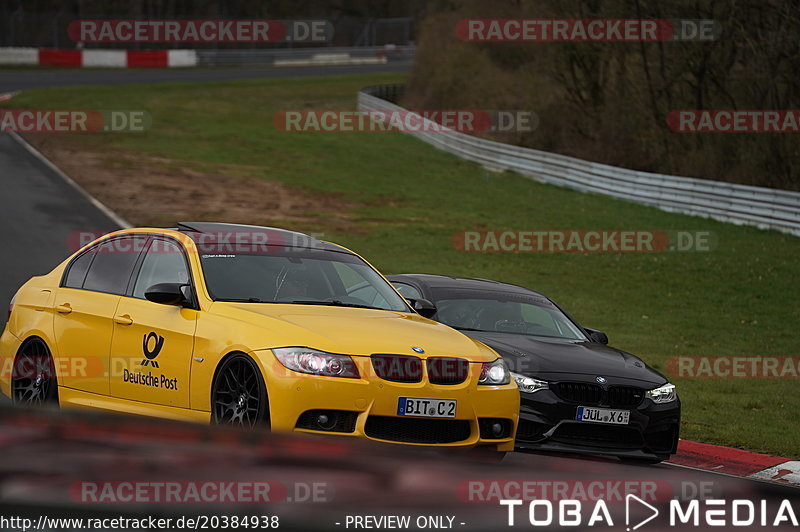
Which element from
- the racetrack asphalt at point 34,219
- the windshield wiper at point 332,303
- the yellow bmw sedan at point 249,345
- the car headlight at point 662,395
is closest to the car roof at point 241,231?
the yellow bmw sedan at point 249,345

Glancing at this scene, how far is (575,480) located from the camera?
197 centimetres

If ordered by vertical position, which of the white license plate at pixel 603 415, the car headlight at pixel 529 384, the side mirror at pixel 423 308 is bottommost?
the white license plate at pixel 603 415

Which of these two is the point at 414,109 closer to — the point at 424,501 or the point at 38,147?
the point at 38,147

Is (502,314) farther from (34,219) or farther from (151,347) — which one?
(34,219)

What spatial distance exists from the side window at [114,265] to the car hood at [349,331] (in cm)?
116

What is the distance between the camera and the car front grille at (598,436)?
8.68 metres

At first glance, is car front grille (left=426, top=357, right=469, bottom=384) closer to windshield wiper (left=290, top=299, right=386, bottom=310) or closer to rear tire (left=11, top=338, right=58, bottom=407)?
windshield wiper (left=290, top=299, right=386, bottom=310)

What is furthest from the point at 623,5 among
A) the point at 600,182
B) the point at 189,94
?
the point at 189,94

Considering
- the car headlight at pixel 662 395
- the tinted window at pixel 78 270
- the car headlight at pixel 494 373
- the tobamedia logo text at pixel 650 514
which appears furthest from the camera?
the car headlight at pixel 662 395

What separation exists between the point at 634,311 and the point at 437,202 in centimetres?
1348

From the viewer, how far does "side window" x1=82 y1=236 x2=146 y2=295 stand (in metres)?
7.97

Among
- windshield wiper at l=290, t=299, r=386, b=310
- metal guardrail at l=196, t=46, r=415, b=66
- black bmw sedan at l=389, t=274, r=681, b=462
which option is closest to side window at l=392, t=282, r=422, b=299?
black bmw sedan at l=389, t=274, r=681, b=462

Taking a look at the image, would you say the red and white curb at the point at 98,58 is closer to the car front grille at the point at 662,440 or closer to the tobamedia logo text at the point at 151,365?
the tobamedia logo text at the point at 151,365

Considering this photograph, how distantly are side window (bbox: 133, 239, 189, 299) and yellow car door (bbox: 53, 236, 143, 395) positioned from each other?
12cm
